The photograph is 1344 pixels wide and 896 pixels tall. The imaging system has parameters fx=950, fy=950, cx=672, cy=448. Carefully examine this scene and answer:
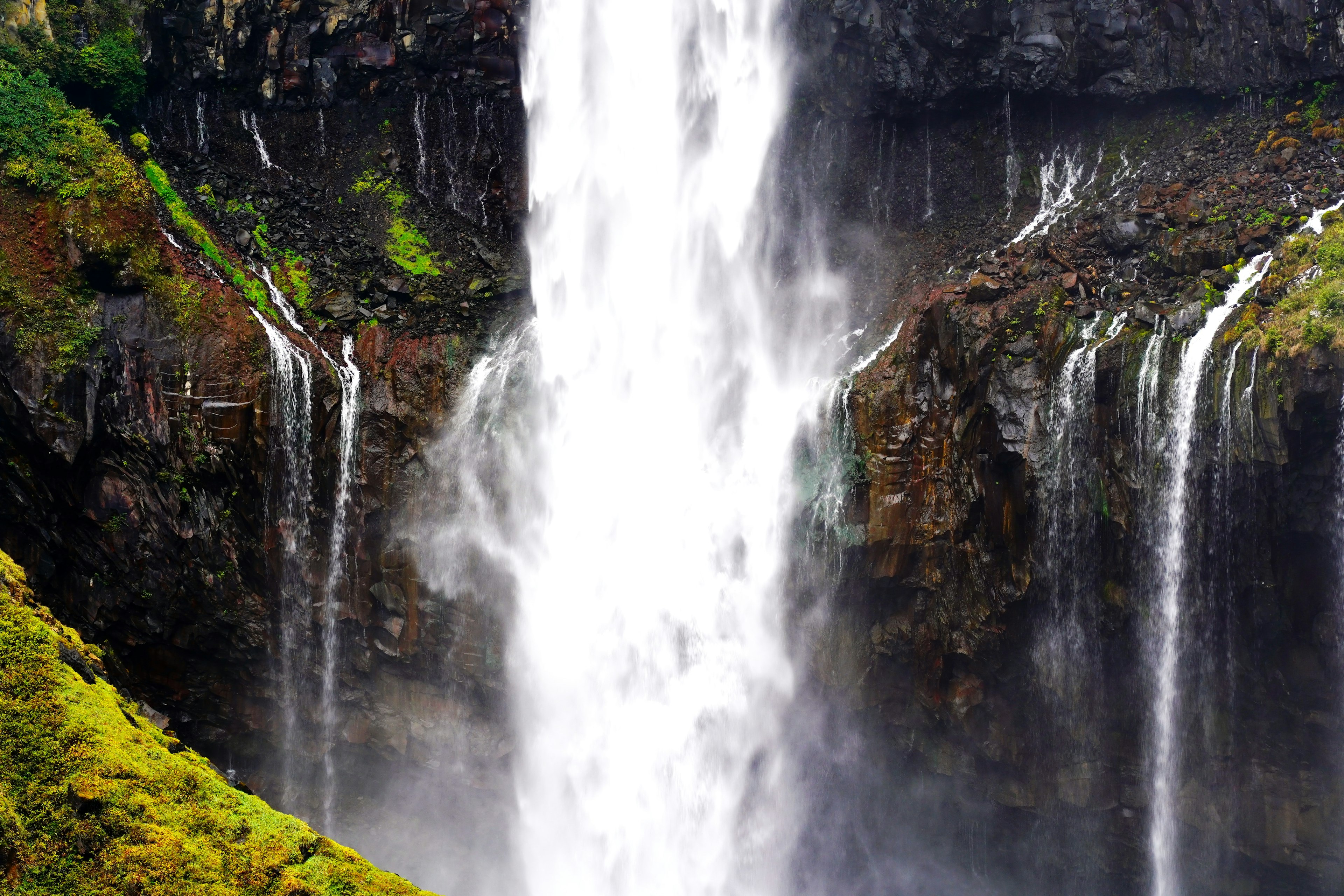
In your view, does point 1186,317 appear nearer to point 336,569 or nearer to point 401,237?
point 336,569

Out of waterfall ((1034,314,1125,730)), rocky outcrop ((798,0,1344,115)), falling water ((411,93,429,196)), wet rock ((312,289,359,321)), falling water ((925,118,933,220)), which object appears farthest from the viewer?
falling water ((411,93,429,196))

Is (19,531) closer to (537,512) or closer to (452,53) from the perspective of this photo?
(537,512)

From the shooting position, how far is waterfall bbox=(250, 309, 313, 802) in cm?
2000

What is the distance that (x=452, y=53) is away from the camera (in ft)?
88.7

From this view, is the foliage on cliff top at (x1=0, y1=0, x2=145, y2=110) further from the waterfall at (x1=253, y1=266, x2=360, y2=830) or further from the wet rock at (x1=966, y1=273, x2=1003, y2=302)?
the wet rock at (x1=966, y1=273, x2=1003, y2=302)

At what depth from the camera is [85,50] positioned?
929 inches

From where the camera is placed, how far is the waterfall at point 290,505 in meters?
20.0

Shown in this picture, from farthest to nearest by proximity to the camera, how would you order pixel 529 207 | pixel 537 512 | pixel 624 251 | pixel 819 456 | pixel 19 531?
1. pixel 529 207
2. pixel 624 251
3. pixel 537 512
4. pixel 819 456
5. pixel 19 531

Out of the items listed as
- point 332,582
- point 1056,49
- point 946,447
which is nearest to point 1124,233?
point 1056,49

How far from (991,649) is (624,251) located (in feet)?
41.5

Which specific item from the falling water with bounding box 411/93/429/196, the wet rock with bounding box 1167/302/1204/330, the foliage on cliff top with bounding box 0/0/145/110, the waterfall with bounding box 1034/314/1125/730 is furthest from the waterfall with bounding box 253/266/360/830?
the wet rock with bounding box 1167/302/1204/330

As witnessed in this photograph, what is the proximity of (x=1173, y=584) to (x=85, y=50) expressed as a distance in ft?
90.2

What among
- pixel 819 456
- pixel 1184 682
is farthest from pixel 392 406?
pixel 1184 682

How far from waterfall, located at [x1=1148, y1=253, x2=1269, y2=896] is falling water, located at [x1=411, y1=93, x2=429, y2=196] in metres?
20.7
